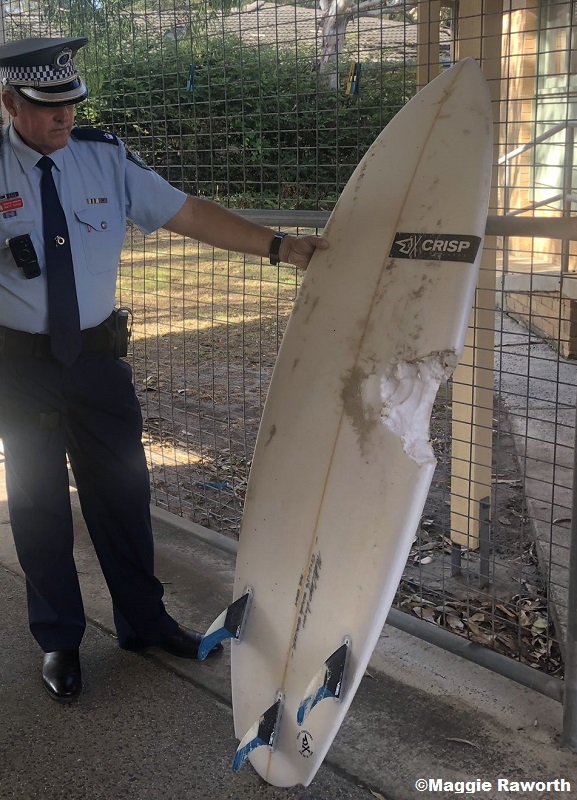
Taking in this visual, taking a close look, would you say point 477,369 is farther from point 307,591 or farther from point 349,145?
point 307,591

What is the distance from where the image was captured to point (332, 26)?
10.8 ft

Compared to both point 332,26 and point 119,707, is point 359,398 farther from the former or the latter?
point 332,26

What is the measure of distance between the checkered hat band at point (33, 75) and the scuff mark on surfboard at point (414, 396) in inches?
47.9

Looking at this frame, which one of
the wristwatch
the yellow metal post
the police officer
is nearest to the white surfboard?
the wristwatch

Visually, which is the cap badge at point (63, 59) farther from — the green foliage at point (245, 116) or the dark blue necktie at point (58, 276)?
the green foliage at point (245, 116)

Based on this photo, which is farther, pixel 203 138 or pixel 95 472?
pixel 203 138

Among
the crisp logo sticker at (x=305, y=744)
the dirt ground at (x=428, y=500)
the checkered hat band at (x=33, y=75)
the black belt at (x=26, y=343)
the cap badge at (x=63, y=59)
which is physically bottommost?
the dirt ground at (x=428, y=500)

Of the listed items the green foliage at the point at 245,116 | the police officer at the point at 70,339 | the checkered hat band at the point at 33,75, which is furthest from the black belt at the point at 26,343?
the green foliage at the point at 245,116

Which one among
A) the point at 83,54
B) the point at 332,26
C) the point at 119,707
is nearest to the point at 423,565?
the point at 119,707

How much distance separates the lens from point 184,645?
9.20 ft

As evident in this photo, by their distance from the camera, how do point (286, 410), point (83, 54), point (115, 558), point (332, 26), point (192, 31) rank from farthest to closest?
point (83, 54)
point (192, 31)
point (332, 26)
point (115, 558)
point (286, 410)

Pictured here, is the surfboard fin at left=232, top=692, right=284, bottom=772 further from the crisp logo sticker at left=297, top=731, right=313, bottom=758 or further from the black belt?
the black belt

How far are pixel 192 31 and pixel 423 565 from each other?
2.43m

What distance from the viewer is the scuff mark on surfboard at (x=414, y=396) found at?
2.21 m
